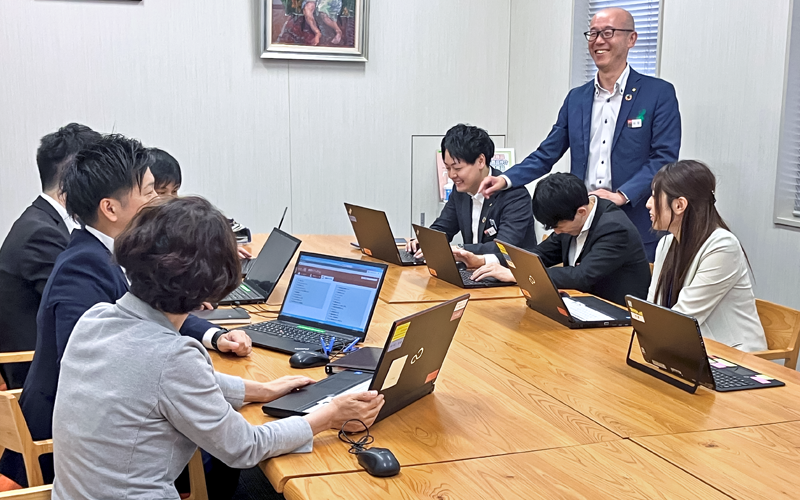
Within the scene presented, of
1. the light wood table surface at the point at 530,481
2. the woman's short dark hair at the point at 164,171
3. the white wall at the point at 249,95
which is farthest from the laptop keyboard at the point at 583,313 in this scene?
the white wall at the point at 249,95

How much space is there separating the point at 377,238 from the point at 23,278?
5.58 ft

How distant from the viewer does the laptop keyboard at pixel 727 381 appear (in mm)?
2084

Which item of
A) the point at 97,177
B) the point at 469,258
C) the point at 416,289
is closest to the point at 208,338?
the point at 97,177

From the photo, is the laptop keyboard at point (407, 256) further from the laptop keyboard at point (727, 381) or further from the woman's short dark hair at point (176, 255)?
the woman's short dark hair at point (176, 255)

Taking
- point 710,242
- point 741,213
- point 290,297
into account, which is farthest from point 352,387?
point 741,213

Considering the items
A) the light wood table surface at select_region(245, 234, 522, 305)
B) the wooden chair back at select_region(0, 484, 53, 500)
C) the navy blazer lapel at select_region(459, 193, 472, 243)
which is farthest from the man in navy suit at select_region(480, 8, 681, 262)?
the wooden chair back at select_region(0, 484, 53, 500)

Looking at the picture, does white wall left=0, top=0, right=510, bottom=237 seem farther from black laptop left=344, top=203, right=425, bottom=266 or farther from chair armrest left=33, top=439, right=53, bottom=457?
chair armrest left=33, top=439, right=53, bottom=457

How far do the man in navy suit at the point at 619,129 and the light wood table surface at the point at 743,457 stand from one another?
6.69ft

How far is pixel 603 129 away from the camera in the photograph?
419cm

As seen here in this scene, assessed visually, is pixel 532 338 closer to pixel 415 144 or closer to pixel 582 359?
pixel 582 359

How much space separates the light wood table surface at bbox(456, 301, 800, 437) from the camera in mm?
1866

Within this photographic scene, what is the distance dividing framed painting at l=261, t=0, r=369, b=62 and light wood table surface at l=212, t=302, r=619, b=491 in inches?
142

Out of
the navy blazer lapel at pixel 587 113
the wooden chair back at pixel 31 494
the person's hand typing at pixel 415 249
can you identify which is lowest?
the wooden chair back at pixel 31 494

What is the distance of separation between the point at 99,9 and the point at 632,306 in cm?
413
